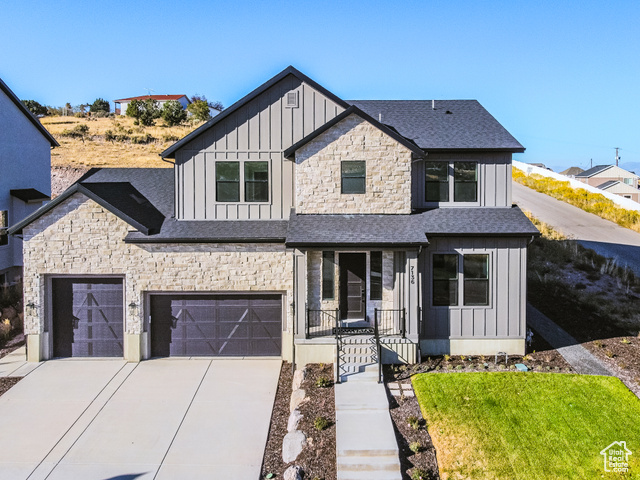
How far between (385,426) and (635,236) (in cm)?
2595

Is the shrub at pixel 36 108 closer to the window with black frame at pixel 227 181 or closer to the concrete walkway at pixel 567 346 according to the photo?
the window with black frame at pixel 227 181

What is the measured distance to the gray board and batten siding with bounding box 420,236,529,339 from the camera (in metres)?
13.4

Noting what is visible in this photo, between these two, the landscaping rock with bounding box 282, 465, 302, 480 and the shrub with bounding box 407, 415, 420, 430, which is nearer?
the landscaping rock with bounding box 282, 465, 302, 480

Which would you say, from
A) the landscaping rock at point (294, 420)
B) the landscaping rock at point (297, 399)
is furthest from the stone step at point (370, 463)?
Answer: the landscaping rock at point (297, 399)

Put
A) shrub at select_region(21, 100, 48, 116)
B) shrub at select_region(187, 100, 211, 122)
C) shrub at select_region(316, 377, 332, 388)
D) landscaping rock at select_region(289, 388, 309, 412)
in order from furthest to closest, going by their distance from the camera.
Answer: shrub at select_region(21, 100, 48, 116)
shrub at select_region(187, 100, 211, 122)
shrub at select_region(316, 377, 332, 388)
landscaping rock at select_region(289, 388, 309, 412)

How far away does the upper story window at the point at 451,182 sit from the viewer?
14242 mm

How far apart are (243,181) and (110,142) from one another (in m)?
35.5

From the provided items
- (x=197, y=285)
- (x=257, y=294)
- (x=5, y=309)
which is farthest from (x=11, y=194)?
(x=257, y=294)

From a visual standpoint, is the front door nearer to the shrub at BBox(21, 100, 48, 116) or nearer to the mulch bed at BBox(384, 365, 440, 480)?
the mulch bed at BBox(384, 365, 440, 480)

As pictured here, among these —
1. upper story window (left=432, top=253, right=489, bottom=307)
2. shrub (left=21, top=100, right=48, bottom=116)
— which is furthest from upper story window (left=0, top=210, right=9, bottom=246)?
shrub (left=21, top=100, right=48, bottom=116)

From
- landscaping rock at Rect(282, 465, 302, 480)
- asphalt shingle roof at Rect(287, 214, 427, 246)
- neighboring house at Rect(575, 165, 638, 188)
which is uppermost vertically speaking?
neighboring house at Rect(575, 165, 638, 188)

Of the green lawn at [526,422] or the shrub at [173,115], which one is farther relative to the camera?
the shrub at [173,115]

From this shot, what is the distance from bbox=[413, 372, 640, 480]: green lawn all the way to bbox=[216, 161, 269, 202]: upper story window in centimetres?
686

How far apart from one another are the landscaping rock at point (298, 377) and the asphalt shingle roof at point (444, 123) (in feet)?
23.1
